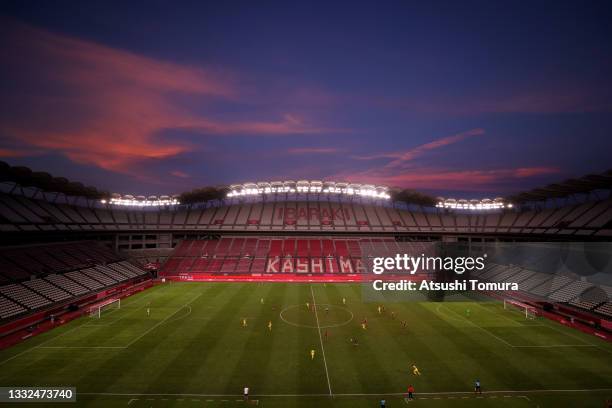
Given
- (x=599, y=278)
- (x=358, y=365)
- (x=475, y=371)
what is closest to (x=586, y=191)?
(x=599, y=278)

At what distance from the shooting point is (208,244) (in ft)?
265

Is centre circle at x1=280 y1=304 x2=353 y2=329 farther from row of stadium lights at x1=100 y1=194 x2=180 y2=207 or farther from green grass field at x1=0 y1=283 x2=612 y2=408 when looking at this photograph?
row of stadium lights at x1=100 y1=194 x2=180 y2=207

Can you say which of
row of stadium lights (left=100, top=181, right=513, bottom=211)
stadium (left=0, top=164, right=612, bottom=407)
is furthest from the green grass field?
row of stadium lights (left=100, top=181, right=513, bottom=211)

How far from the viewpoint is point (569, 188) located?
57.1 meters

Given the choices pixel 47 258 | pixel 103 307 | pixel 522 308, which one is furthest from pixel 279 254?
pixel 522 308

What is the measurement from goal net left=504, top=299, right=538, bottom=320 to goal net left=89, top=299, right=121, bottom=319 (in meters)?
53.0

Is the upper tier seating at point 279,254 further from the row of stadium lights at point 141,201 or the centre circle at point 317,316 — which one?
the centre circle at point 317,316

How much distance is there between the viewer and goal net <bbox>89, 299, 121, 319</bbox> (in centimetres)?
4184

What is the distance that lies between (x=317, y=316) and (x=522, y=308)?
27924mm

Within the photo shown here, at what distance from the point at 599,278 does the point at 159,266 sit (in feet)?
253

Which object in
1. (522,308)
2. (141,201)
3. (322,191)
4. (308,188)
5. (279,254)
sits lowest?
(522,308)

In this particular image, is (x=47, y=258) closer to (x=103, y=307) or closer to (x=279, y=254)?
(x=103, y=307)

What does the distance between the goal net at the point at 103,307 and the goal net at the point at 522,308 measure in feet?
174

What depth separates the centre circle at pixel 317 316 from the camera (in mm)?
37969
